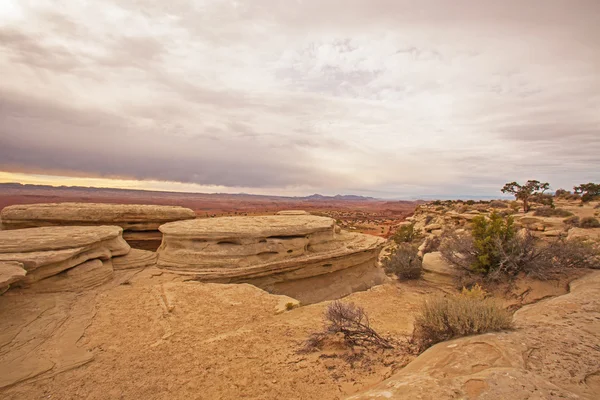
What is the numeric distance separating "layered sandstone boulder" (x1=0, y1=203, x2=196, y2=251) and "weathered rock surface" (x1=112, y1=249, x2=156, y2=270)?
7.44 feet

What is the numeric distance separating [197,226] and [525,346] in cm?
917


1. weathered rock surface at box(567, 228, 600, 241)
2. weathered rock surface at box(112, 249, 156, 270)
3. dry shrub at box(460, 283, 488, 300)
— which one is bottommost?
weathered rock surface at box(112, 249, 156, 270)

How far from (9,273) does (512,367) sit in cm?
789

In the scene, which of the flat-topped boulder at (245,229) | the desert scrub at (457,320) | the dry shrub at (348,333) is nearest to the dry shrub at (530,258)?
the flat-topped boulder at (245,229)

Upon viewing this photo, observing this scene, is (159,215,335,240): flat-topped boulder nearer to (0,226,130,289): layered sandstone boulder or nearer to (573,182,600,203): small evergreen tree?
(0,226,130,289): layered sandstone boulder

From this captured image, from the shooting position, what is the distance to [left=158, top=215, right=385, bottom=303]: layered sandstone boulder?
30.2 feet

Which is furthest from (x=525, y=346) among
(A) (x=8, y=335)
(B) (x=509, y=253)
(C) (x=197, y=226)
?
(C) (x=197, y=226)

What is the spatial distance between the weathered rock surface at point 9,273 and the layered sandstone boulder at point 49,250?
0.15 m

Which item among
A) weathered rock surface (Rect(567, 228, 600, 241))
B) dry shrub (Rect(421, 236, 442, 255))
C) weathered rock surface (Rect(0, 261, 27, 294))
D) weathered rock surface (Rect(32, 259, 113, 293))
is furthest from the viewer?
dry shrub (Rect(421, 236, 442, 255))

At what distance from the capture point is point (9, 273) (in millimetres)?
5332

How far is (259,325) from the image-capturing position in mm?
5871

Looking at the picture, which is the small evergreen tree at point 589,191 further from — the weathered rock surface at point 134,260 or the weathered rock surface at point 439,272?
the weathered rock surface at point 134,260

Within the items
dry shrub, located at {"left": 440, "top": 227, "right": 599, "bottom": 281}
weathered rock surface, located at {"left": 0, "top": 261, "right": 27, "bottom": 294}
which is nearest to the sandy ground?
weathered rock surface, located at {"left": 0, "top": 261, "right": 27, "bottom": 294}

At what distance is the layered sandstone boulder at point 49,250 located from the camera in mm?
6273
